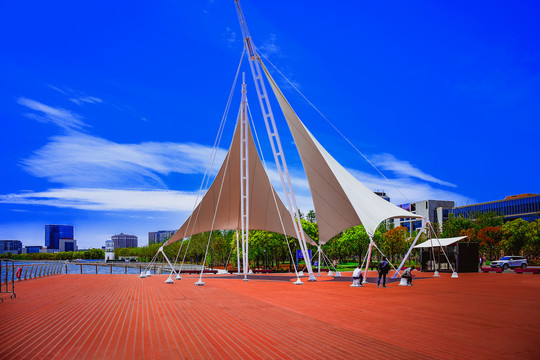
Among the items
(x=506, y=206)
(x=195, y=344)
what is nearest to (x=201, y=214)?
(x=195, y=344)

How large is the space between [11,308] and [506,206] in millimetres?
90738

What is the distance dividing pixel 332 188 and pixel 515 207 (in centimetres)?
7399

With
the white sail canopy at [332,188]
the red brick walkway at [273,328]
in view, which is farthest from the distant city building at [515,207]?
the red brick walkway at [273,328]

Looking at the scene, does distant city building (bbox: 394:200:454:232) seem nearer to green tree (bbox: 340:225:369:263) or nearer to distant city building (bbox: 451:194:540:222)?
distant city building (bbox: 451:194:540:222)

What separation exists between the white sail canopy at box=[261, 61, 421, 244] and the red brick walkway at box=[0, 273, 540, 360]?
766 centimetres

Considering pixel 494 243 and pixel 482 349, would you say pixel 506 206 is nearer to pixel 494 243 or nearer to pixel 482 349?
pixel 494 243

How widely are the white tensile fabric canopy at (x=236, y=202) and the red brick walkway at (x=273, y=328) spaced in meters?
15.8

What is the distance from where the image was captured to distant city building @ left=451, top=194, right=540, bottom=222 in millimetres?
76688

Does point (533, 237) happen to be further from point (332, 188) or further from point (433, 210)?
point (433, 210)

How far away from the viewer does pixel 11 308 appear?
1141 cm

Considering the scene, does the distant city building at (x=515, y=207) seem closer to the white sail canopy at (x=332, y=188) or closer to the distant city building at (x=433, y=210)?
the distant city building at (x=433, y=210)

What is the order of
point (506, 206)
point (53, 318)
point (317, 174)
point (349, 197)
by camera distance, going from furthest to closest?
1. point (506, 206)
2. point (317, 174)
3. point (349, 197)
4. point (53, 318)

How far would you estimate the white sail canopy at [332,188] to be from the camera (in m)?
20.7

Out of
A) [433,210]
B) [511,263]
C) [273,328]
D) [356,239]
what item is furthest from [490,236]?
[273,328]
